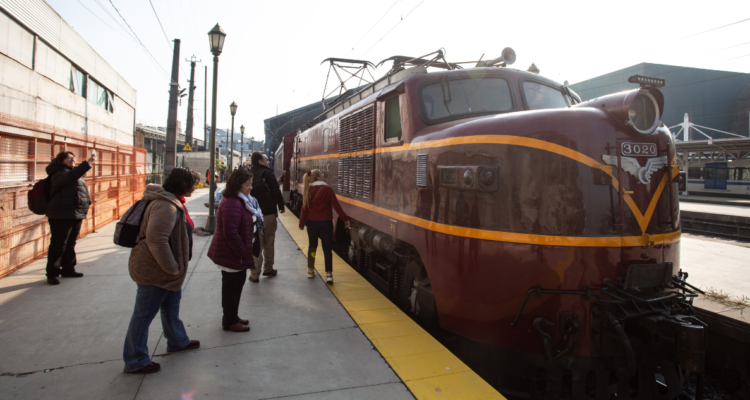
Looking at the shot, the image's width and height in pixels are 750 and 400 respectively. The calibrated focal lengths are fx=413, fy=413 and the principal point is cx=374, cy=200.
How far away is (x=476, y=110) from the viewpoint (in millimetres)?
4461

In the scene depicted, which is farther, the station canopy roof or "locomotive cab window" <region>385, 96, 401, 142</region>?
the station canopy roof

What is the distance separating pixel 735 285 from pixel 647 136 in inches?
153

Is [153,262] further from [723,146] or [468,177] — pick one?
[723,146]

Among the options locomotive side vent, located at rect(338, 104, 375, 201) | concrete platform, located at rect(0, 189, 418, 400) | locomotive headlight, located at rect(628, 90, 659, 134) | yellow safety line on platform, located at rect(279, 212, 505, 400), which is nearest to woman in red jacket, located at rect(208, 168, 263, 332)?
concrete platform, located at rect(0, 189, 418, 400)

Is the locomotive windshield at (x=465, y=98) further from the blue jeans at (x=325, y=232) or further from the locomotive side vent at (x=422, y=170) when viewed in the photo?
Answer: the blue jeans at (x=325, y=232)

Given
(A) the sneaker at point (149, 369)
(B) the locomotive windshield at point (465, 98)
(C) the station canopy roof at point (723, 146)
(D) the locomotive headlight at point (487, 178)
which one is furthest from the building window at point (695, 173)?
(A) the sneaker at point (149, 369)

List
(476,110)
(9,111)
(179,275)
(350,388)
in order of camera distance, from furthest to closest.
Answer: (9,111) < (476,110) < (179,275) < (350,388)

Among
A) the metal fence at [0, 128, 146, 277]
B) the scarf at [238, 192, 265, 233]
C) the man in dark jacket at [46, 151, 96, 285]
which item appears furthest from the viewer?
the metal fence at [0, 128, 146, 277]

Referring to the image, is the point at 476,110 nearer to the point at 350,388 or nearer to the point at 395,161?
the point at 395,161

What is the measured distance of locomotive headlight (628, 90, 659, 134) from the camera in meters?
3.39

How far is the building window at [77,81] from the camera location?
1241 centimetres

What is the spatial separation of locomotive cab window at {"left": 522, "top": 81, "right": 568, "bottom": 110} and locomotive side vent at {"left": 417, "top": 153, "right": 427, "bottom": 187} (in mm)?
1416

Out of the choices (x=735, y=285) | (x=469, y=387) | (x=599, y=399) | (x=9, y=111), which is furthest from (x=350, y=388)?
(x=9, y=111)

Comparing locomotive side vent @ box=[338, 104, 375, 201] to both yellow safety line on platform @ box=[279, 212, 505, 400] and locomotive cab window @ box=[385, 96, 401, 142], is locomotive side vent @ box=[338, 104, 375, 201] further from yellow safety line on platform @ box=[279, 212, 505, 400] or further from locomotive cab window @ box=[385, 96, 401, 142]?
yellow safety line on platform @ box=[279, 212, 505, 400]
